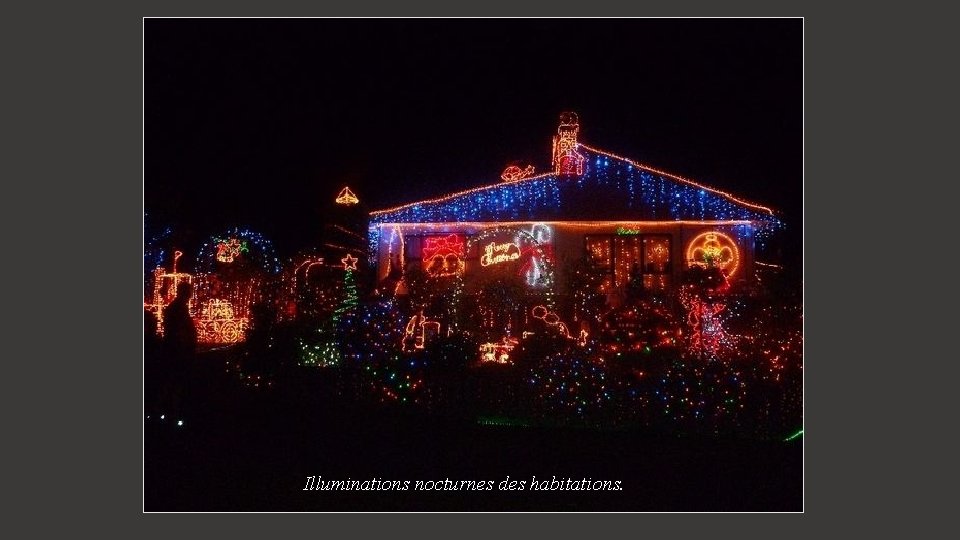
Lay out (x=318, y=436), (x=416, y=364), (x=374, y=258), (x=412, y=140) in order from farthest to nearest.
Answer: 1. (x=412, y=140)
2. (x=374, y=258)
3. (x=416, y=364)
4. (x=318, y=436)

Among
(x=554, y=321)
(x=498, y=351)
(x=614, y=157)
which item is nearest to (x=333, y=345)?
(x=498, y=351)

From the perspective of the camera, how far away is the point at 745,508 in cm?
703

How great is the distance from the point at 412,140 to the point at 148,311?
15545mm

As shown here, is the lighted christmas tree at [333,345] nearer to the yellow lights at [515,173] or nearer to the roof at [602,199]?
the roof at [602,199]

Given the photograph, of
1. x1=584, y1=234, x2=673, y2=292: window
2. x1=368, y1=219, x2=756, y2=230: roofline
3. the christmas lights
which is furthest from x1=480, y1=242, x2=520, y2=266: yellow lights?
the christmas lights

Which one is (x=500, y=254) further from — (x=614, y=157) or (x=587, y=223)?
(x=614, y=157)

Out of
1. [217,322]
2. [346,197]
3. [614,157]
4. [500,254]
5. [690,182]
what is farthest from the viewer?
[346,197]

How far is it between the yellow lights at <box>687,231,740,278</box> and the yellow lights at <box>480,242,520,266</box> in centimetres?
403

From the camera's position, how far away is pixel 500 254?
18.1m

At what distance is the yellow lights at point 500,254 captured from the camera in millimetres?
18016

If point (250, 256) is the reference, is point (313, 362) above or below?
below

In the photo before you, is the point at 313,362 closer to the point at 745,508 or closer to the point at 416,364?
the point at 416,364

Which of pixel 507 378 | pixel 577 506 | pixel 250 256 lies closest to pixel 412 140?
pixel 250 256

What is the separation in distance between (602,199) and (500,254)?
8.87 feet
